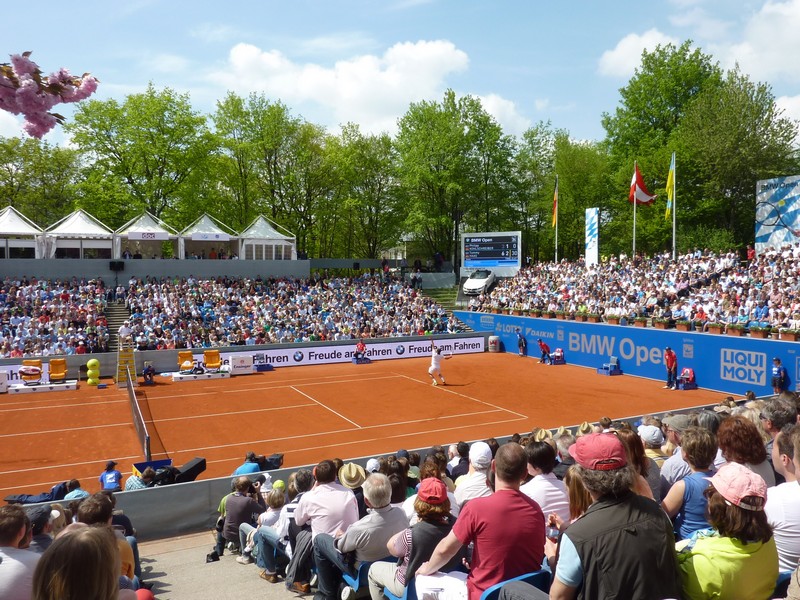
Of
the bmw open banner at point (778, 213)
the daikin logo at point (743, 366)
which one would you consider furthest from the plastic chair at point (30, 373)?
the bmw open banner at point (778, 213)

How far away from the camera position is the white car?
149 ft

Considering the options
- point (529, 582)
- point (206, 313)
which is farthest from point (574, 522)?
point (206, 313)

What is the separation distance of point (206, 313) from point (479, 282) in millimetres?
20635

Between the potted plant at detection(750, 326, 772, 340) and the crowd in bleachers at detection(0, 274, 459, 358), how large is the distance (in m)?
18.9

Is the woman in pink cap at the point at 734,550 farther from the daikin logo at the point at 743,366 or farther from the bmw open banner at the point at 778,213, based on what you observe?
the bmw open banner at the point at 778,213

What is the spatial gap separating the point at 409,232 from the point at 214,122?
21.2m

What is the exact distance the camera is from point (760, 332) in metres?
24.0

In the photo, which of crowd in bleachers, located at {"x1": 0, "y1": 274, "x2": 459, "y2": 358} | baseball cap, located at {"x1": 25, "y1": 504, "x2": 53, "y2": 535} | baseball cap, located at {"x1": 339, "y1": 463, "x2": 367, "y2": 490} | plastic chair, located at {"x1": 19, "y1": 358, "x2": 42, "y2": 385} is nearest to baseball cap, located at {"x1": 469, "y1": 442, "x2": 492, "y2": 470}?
baseball cap, located at {"x1": 339, "y1": 463, "x2": 367, "y2": 490}

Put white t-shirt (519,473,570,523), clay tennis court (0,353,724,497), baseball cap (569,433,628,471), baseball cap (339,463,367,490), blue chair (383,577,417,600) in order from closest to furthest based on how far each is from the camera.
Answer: baseball cap (569,433,628,471)
blue chair (383,577,417,600)
white t-shirt (519,473,570,523)
baseball cap (339,463,367,490)
clay tennis court (0,353,724,497)

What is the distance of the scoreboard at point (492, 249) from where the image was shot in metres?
46.0

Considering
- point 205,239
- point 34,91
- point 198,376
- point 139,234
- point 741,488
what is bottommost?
point 198,376

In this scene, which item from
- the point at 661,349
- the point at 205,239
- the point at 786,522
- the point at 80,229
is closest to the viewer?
the point at 786,522

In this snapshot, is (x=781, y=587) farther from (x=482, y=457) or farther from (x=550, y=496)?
(x=482, y=457)

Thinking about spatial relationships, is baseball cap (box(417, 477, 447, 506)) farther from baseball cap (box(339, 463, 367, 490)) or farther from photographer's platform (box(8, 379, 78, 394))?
photographer's platform (box(8, 379, 78, 394))
